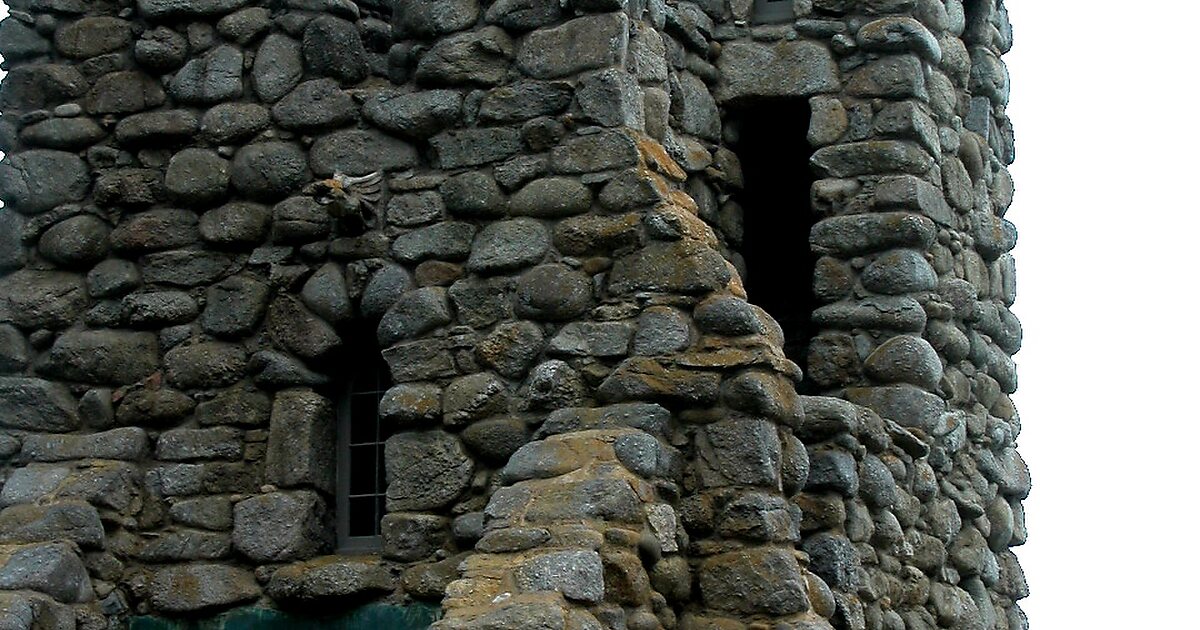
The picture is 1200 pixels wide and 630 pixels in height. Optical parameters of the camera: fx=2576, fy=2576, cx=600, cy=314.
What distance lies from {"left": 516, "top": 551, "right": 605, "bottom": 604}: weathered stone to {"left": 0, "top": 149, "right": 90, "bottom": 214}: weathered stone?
3.48 metres

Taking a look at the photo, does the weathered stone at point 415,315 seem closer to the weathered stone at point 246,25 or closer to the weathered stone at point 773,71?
the weathered stone at point 246,25

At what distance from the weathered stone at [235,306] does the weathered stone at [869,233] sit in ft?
9.20

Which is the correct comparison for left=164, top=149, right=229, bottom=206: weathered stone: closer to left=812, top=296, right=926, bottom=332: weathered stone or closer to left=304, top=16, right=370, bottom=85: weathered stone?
left=304, top=16, right=370, bottom=85: weathered stone

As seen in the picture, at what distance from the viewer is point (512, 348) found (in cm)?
1110

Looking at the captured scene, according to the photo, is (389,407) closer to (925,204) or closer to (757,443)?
(757,443)

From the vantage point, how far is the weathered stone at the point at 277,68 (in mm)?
11938

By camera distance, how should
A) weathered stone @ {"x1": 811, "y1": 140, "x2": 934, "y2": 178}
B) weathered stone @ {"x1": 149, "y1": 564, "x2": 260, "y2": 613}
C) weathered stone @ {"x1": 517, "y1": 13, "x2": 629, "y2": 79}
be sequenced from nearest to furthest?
1. weathered stone @ {"x1": 517, "y1": 13, "x2": 629, "y2": 79}
2. weathered stone @ {"x1": 149, "y1": 564, "x2": 260, "y2": 613}
3. weathered stone @ {"x1": 811, "y1": 140, "x2": 934, "y2": 178}

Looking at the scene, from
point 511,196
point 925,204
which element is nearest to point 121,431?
point 511,196

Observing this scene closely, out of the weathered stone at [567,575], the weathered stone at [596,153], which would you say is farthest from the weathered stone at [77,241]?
the weathered stone at [567,575]

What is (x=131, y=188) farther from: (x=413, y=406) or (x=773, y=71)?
(x=773, y=71)

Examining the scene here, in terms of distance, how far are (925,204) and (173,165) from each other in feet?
12.1

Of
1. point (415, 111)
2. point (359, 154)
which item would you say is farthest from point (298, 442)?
point (415, 111)

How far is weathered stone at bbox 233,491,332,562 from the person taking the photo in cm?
1151

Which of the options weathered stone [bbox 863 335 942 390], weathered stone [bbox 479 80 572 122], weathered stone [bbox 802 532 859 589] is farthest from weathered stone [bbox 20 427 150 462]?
weathered stone [bbox 863 335 942 390]
